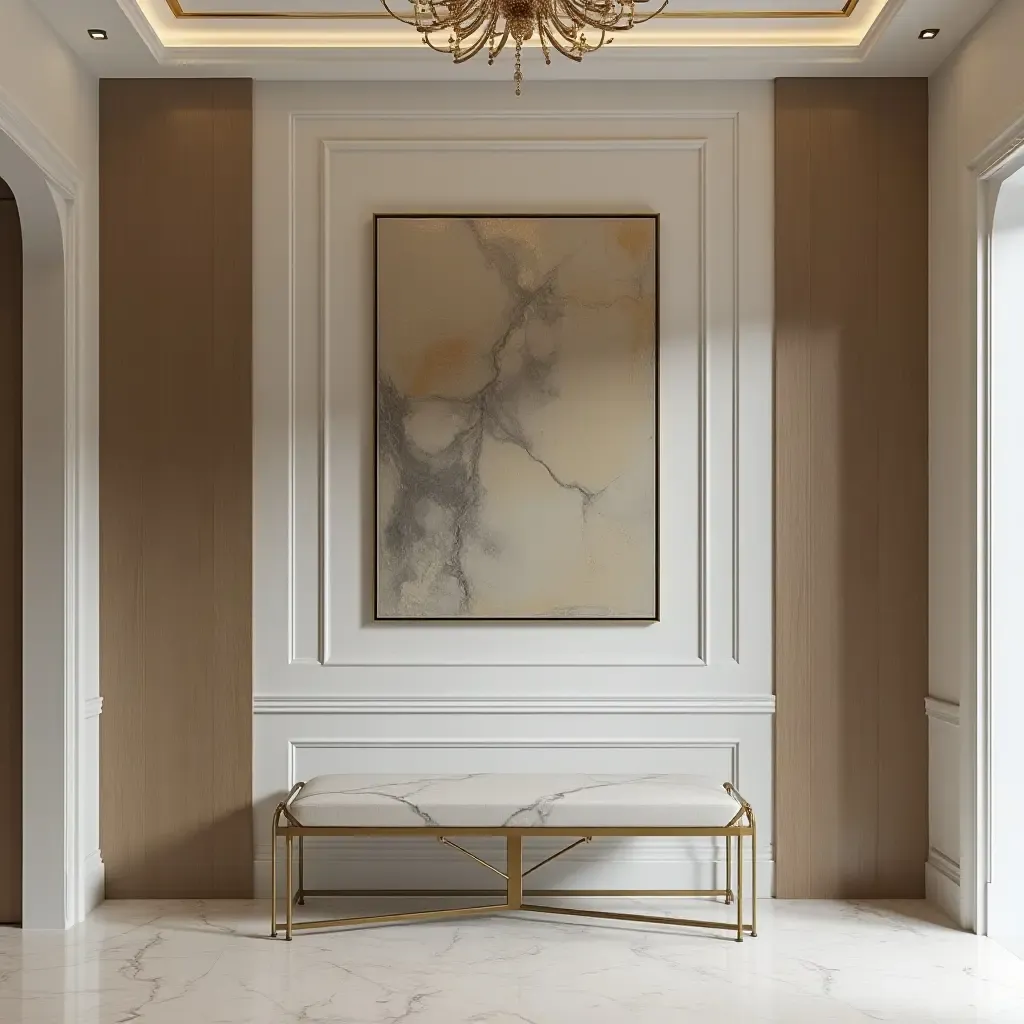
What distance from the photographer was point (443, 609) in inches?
166

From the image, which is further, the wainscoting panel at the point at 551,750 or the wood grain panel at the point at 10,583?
the wainscoting panel at the point at 551,750

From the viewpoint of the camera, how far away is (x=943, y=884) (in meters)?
4.07

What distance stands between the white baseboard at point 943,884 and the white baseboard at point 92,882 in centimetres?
289

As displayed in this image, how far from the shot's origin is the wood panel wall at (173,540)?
4.22 metres

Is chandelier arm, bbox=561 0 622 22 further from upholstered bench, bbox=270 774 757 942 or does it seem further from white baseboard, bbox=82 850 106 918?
white baseboard, bbox=82 850 106 918

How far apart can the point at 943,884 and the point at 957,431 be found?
60.5 inches

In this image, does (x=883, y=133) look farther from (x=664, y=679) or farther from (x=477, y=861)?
(x=477, y=861)

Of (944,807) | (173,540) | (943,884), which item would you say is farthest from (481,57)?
(943,884)

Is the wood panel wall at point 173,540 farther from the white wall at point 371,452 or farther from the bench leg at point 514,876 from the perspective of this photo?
the bench leg at point 514,876

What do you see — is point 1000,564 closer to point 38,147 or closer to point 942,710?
point 942,710

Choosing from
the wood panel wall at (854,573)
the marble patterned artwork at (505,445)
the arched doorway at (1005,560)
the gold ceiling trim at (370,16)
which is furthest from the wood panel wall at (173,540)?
the arched doorway at (1005,560)

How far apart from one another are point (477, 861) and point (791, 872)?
1.13 metres

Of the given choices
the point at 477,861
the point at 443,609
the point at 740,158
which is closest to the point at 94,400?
the point at 443,609

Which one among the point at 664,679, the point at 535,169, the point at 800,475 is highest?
the point at 535,169
